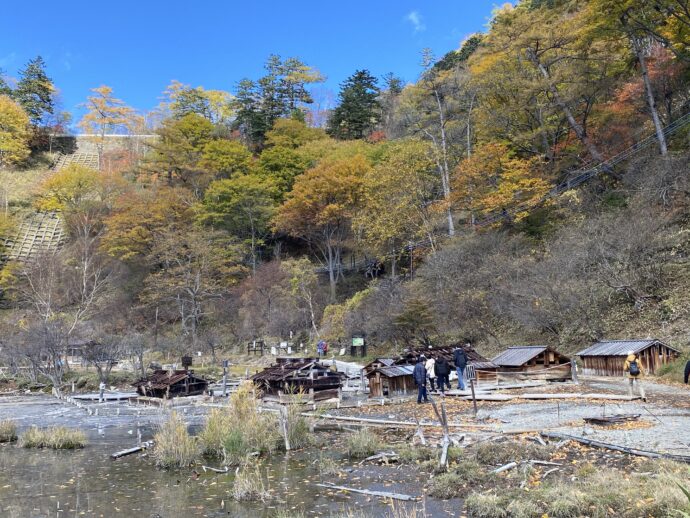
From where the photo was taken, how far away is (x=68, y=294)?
52.4 m

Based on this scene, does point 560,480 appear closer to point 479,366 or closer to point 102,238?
point 479,366

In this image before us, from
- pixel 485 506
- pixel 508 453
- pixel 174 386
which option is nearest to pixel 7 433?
pixel 174 386

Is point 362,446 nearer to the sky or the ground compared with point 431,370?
nearer to the ground

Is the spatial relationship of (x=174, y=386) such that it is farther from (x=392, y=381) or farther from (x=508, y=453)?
(x=508, y=453)

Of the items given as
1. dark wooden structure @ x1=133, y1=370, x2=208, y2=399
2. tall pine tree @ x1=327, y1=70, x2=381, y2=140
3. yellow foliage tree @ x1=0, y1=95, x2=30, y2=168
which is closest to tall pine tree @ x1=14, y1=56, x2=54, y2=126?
yellow foliage tree @ x1=0, y1=95, x2=30, y2=168

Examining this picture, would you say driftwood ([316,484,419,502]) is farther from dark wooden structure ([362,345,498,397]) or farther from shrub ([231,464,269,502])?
dark wooden structure ([362,345,498,397])

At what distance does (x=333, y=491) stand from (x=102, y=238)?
1894 inches

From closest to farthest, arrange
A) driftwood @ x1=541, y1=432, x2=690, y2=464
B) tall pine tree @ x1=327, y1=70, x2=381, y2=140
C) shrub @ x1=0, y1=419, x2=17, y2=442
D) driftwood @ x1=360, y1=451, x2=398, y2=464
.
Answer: driftwood @ x1=541, y1=432, x2=690, y2=464 < driftwood @ x1=360, y1=451, x2=398, y2=464 < shrub @ x1=0, y1=419, x2=17, y2=442 < tall pine tree @ x1=327, y1=70, x2=381, y2=140

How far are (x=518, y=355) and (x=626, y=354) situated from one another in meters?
4.58

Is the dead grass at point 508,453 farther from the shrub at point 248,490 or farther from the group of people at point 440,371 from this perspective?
the group of people at point 440,371

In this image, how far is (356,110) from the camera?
68.6m

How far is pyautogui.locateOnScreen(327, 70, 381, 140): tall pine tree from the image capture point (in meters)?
68.2

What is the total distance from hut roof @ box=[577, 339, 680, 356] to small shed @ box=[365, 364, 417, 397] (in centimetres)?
768

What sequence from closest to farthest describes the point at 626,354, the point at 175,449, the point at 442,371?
1. the point at 175,449
2. the point at 626,354
3. the point at 442,371
